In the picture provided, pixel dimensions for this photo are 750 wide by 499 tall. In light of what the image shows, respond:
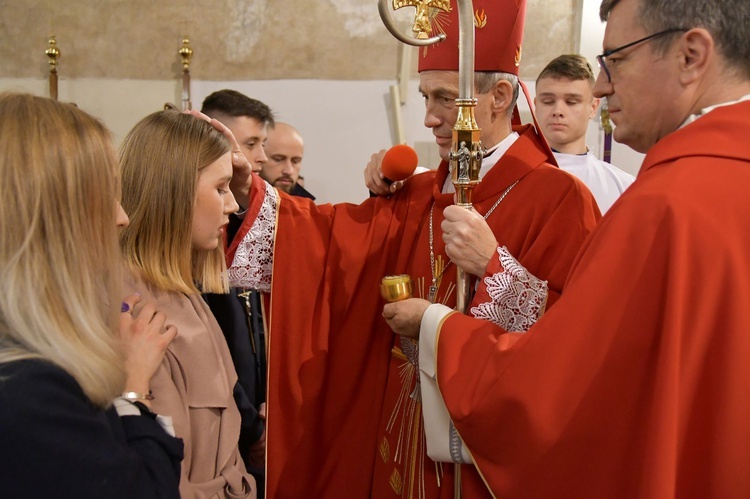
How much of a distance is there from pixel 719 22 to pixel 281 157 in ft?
11.0

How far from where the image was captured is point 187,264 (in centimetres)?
196

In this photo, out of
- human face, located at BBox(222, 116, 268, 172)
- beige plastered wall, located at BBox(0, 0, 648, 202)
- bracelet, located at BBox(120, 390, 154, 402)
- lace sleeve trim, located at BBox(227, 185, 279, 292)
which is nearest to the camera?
bracelet, located at BBox(120, 390, 154, 402)

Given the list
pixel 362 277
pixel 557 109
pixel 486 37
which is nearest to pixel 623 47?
pixel 486 37

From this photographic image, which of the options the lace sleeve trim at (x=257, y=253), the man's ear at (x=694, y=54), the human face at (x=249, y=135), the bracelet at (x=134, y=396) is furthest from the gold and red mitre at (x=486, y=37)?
the human face at (x=249, y=135)

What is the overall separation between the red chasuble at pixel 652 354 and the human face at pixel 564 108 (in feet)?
9.34

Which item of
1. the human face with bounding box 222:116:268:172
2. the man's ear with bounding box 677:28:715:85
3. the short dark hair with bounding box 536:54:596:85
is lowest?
the human face with bounding box 222:116:268:172

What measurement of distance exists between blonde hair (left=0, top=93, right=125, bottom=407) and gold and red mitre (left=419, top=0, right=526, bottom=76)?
1236 millimetres

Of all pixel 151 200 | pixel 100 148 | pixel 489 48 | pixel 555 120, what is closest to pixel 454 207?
pixel 489 48

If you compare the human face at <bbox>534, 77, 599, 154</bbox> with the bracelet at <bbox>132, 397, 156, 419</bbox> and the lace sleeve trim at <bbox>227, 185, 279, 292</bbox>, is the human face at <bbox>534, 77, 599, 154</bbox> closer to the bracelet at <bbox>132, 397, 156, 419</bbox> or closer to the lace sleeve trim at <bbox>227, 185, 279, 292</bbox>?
the lace sleeve trim at <bbox>227, 185, 279, 292</bbox>

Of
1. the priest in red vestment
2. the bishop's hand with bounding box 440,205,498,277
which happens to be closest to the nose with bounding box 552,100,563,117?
the priest in red vestment

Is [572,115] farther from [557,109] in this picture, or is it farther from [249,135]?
[249,135]

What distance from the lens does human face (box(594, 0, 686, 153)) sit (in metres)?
1.57

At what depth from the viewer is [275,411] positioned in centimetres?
234

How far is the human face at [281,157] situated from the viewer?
4.56 metres
